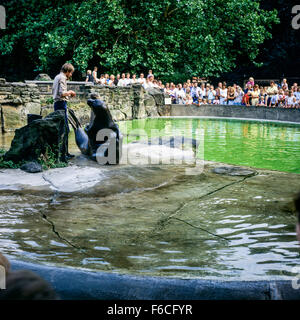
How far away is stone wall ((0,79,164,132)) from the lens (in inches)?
480

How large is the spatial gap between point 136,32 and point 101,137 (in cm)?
1676

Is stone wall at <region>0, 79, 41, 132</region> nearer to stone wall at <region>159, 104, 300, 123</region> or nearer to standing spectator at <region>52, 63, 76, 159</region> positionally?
standing spectator at <region>52, 63, 76, 159</region>

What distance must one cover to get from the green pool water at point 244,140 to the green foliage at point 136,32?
583cm

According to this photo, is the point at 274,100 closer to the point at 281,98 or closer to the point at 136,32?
the point at 281,98

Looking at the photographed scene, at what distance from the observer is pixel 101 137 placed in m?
7.64

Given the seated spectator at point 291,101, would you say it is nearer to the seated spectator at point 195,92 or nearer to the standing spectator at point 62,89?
the seated spectator at point 195,92

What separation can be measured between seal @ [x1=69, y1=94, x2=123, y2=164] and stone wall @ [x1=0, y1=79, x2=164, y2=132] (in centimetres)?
518

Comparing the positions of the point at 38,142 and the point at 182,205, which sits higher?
the point at 38,142

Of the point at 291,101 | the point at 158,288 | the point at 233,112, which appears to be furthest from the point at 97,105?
the point at 233,112

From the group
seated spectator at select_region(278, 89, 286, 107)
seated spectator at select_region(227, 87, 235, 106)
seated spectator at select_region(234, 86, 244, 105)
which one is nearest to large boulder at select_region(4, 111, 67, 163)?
seated spectator at select_region(278, 89, 286, 107)

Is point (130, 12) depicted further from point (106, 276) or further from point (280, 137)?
point (106, 276)

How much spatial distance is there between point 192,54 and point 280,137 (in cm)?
1282

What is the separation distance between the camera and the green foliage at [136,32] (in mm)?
21906
